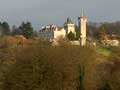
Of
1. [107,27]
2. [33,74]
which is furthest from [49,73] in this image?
[107,27]

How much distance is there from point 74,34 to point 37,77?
46.0 metres

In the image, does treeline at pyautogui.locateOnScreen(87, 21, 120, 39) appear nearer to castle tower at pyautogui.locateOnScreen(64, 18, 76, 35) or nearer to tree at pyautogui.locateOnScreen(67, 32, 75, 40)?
castle tower at pyautogui.locateOnScreen(64, 18, 76, 35)

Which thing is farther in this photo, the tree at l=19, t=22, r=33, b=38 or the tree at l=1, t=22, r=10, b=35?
the tree at l=1, t=22, r=10, b=35

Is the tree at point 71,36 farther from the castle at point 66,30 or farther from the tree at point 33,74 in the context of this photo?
the tree at point 33,74

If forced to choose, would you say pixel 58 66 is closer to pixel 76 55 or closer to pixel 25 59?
pixel 25 59

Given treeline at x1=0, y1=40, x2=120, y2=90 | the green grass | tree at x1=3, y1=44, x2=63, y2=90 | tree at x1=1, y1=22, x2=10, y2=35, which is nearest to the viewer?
tree at x1=3, y1=44, x2=63, y2=90

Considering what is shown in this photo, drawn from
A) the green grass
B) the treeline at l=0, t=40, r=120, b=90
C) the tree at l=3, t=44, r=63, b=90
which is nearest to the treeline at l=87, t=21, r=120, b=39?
the green grass

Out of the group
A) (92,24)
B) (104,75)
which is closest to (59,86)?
(104,75)

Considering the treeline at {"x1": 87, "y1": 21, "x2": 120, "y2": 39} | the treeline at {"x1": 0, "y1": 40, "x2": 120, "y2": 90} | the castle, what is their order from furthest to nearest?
the treeline at {"x1": 87, "y1": 21, "x2": 120, "y2": 39}, the castle, the treeline at {"x1": 0, "y1": 40, "x2": 120, "y2": 90}

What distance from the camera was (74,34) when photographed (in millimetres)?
73625

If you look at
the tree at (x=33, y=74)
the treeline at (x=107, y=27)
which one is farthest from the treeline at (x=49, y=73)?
the treeline at (x=107, y=27)

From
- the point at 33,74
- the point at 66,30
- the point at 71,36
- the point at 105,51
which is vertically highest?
the point at 66,30

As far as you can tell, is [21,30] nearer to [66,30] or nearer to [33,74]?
[66,30]

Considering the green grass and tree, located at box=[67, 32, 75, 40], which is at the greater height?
tree, located at box=[67, 32, 75, 40]
